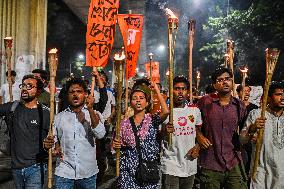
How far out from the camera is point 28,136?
425cm

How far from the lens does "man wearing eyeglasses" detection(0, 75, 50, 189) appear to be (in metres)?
4.21

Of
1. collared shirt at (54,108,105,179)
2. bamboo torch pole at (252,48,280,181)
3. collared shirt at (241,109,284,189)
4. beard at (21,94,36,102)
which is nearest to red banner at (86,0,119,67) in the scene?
beard at (21,94,36,102)

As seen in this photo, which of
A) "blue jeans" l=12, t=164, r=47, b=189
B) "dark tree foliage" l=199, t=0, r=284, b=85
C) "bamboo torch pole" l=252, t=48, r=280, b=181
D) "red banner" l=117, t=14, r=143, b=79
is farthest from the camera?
"dark tree foliage" l=199, t=0, r=284, b=85

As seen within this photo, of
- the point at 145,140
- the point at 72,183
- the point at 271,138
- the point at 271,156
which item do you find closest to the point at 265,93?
the point at 271,138

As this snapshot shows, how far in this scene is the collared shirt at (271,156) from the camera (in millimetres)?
4109

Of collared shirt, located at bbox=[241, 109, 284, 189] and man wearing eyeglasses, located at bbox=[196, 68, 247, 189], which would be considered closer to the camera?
collared shirt, located at bbox=[241, 109, 284, 189]

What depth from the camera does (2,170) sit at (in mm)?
7707

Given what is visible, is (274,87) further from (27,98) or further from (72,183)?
(27,98)

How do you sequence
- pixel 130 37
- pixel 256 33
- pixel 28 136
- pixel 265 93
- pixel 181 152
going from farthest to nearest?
pixel 256 33 < pixel 130 37 < pixel 181 152 < pixel 28 136 < pixel 265 93

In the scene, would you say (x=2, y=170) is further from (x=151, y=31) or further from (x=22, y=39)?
(x=151, y=31)

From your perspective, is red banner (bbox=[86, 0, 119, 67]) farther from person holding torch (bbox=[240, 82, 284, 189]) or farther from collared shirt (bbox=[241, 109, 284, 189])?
collared shirt (bbox=[241, 109, 284, 189])

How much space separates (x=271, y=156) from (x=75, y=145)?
2.13 meters

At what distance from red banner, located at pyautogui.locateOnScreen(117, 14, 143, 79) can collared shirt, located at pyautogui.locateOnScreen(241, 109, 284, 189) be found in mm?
5428

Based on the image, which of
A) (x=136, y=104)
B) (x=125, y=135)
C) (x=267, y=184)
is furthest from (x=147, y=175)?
(x=267, y=184)
